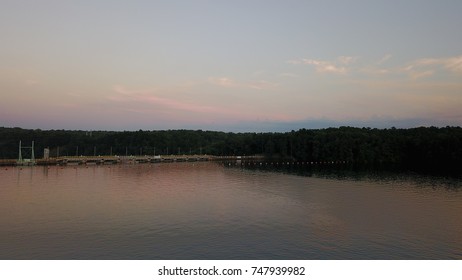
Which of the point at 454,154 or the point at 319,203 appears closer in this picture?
the point at 319,203

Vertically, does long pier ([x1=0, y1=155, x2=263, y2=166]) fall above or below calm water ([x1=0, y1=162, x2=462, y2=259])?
above

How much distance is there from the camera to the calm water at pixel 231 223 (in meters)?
32.4

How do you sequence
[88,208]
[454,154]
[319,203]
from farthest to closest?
[454,154] → [319,203] → [88,208]

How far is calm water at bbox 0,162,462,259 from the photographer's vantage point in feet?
106

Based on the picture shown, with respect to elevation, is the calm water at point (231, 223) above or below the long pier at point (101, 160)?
below

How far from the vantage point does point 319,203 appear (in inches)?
2264

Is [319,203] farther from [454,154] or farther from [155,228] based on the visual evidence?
→ [454,154]

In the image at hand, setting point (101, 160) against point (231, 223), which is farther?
point (101, 160)

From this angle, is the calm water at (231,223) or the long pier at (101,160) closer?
the calm water at (231,223)

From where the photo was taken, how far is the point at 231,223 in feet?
141

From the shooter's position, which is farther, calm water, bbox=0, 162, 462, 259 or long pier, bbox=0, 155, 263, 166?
long pier, bbox=0, 155, 263, 166

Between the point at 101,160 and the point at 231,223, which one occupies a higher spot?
the point at 101,160

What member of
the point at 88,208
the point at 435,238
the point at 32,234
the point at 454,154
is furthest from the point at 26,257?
the point at 454,154

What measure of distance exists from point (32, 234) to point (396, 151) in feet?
520
